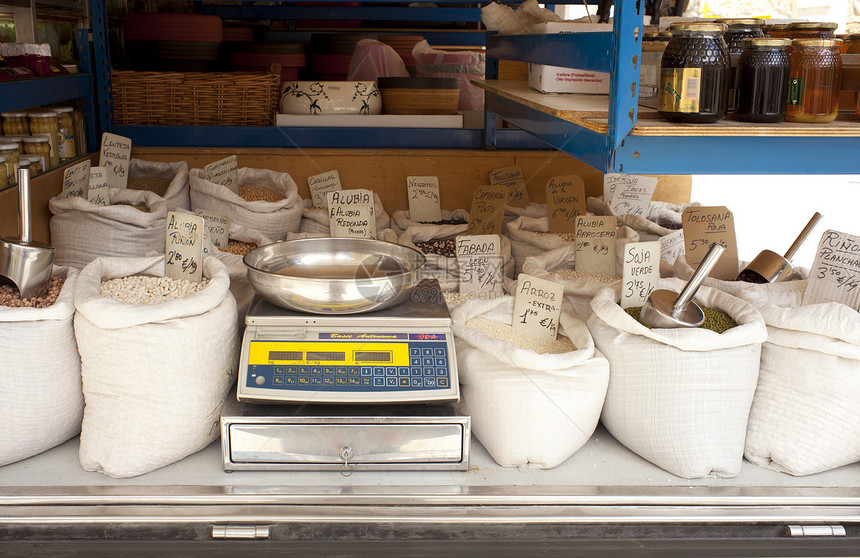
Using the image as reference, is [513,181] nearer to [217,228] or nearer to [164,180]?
[217,228]

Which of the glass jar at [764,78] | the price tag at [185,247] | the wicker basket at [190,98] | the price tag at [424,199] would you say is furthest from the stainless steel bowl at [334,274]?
the wicker basket at [190,98]

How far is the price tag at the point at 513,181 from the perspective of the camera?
2.38 m

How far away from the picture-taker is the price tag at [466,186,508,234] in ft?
6.77

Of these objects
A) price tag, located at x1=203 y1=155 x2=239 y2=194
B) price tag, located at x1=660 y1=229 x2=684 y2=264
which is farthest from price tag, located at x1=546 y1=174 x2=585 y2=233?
price tag, located at x1=203 y1=155 x2=239 y2=194

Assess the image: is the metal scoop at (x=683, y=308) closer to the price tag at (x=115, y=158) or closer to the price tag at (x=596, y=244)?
the price tag at (x=596, y=244)

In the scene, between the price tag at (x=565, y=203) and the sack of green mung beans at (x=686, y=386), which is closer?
the sack of green mung beans at (x=686, y=386)

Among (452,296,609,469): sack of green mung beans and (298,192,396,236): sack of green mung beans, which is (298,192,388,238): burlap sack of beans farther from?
(452,296,609,469): sack of green mung beans

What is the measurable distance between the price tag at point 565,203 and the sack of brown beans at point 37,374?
1255 millimetres

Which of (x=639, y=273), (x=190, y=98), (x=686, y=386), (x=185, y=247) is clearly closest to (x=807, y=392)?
(x=686, y=386)

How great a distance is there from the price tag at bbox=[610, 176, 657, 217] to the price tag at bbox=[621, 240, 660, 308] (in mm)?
890

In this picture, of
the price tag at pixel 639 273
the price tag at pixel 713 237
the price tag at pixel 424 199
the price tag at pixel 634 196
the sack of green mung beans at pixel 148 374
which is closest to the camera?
the sack of green mung beans at pixel 148 374

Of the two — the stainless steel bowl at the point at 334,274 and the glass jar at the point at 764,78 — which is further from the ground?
the glass jar at the point at 764,78

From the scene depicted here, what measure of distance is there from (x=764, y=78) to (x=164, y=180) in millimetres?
1711

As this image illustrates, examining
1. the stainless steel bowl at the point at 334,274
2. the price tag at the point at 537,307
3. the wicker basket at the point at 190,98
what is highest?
the wicker basket at the point at 190,98
